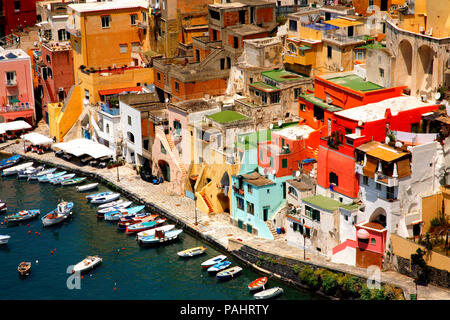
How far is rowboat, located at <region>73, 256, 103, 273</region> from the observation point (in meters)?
84.6

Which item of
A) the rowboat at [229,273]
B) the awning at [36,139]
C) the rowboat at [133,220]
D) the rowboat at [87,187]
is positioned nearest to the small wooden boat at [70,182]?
the rowboat at [87,187]

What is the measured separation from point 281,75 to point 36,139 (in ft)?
125

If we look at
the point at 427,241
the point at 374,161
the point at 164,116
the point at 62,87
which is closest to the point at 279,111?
the point at 164,116

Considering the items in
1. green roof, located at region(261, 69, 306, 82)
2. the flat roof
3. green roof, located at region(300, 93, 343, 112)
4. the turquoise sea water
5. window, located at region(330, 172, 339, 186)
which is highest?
green roof, located at region(261, 69, 306, 82)

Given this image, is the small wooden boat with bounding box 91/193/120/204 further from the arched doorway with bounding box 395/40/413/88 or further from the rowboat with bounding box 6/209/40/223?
the arched doorway with bounding box 395/40/413/88

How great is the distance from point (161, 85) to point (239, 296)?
4109 cm

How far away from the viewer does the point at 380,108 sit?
85.8 metres

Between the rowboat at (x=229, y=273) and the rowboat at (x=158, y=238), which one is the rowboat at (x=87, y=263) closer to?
the rowboat at (x=158, y=238)

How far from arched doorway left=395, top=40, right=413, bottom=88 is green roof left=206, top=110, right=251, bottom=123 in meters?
17.8

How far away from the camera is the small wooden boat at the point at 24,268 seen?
84.4m

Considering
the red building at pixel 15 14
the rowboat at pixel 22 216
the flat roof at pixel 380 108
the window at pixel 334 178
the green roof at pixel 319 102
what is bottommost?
the rowboat at pixel 22 216

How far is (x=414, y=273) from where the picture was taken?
7581 cm

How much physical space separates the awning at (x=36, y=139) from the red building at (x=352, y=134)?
48.6 meters

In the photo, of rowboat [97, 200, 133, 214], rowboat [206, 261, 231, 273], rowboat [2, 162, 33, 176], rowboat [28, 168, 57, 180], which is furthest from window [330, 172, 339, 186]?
rowboat [2, 162, 33, 176]
